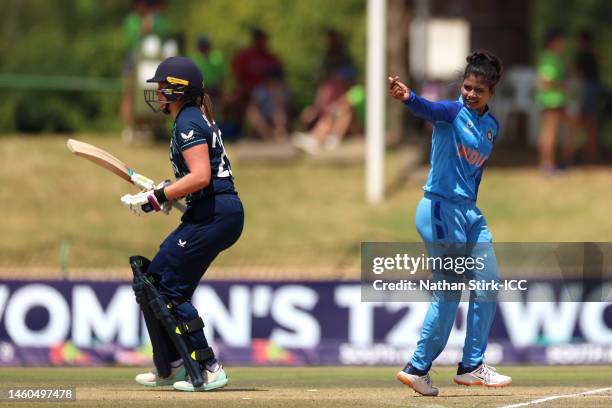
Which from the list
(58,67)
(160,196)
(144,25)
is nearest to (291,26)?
(58,67)

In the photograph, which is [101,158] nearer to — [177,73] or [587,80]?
[177,73]

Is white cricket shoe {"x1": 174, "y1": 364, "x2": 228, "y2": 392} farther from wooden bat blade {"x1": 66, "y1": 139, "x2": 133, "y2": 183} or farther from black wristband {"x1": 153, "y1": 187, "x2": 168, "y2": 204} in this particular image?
wooden bat blade {"x1": 66, "y1": 139, "x2": 133, "y2": 183}

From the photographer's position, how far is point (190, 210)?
914 cm

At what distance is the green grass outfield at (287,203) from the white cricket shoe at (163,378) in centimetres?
767

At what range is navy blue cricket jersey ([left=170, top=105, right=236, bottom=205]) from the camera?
9000mm

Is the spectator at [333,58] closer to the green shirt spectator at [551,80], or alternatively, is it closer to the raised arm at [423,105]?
the green shirt spectator at [551,80]

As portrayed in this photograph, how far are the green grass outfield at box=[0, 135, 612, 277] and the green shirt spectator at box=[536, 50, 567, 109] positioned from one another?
1.36 metres

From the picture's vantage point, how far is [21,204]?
20.6 metres

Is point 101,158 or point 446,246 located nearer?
point 446,246

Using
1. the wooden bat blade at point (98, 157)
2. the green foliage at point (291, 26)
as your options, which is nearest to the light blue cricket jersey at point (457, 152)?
the wooden bat blade at point (98, 157)

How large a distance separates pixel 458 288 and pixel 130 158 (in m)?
13.2

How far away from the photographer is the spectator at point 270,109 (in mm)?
21969

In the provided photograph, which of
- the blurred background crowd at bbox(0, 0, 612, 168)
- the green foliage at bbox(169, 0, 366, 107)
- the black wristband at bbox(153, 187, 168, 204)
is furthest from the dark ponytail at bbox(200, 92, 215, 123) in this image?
the green foliage at bbox(169, 0, 366, 107)

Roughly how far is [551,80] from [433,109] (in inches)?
458
